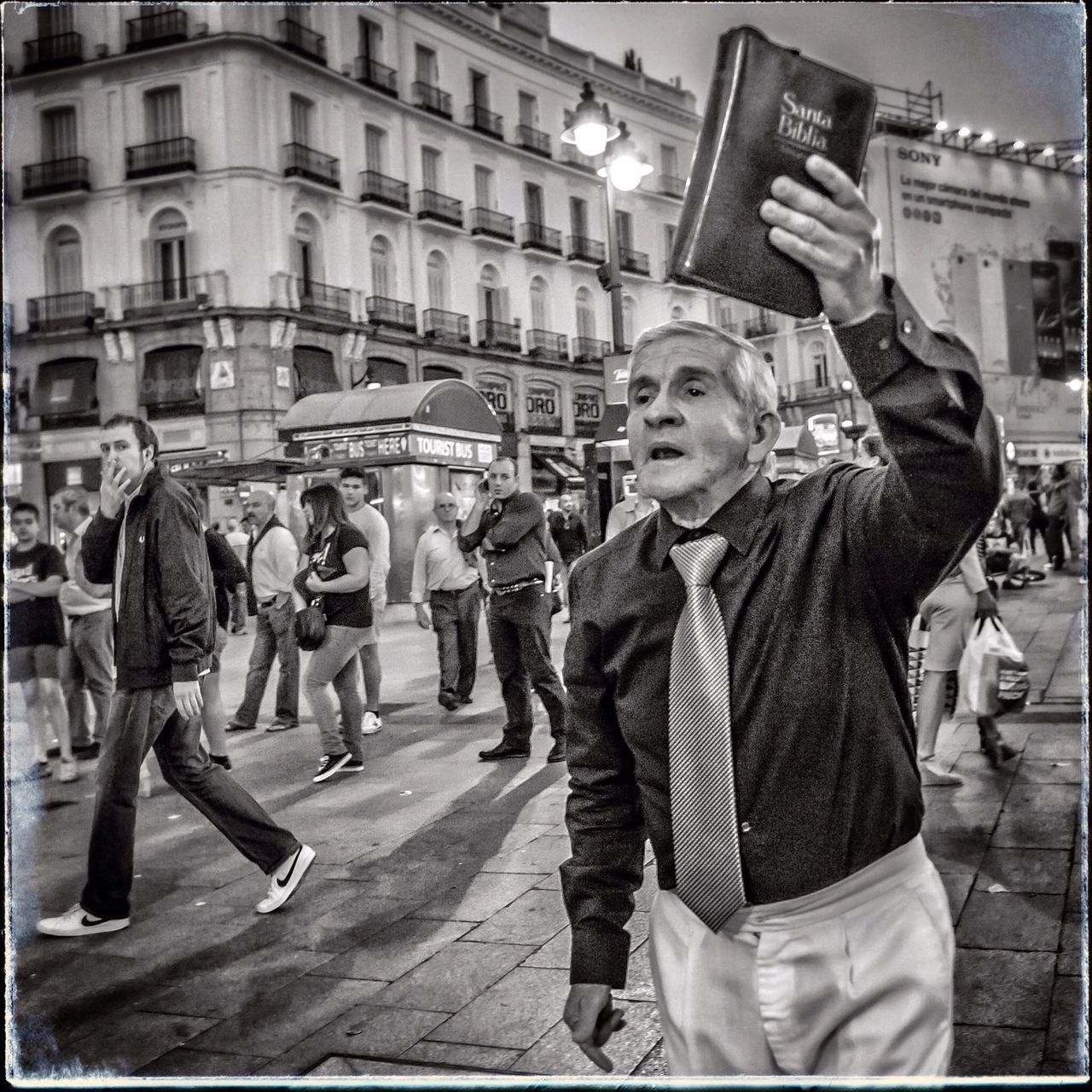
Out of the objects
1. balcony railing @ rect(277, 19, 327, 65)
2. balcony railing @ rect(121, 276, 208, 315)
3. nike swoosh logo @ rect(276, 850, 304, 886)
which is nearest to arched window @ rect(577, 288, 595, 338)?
balcony railing @ rect(277, 19, 327, 65)

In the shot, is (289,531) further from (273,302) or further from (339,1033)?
(339,1033)

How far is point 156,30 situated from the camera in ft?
7.95

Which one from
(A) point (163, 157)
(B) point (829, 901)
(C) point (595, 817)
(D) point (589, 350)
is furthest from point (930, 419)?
(A) point (163, 157)

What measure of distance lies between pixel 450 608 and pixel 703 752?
194 inches

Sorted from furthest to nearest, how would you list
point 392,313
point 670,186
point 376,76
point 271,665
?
point 271,665
point 392,313
point 376,76
point 670,186

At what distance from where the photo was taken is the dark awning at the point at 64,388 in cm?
244

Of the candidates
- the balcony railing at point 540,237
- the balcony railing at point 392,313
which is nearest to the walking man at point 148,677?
the balcony railing at point 392,313

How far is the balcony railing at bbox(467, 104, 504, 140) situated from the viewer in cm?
279

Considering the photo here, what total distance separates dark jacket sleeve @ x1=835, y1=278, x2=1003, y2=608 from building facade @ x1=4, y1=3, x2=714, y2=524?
92cm

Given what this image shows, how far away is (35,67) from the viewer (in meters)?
2.32

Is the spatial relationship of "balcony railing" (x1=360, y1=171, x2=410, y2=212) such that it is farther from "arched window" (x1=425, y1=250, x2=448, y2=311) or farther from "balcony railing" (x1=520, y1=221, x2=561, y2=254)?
"balcony railing" (x1=520, y1=221, x2=561, y2=254)

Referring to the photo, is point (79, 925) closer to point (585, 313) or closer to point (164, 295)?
point (164, 295)

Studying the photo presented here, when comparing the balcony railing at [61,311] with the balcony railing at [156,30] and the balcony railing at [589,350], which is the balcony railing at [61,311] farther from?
the balcony railing at [589,350]

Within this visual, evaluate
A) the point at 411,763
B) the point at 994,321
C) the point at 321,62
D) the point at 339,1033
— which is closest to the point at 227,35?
the point at 321,62
